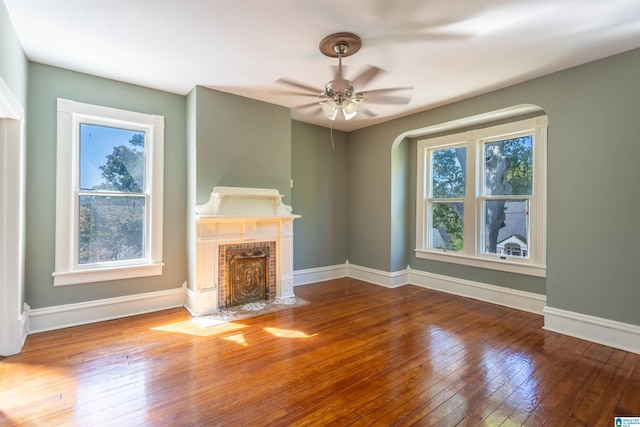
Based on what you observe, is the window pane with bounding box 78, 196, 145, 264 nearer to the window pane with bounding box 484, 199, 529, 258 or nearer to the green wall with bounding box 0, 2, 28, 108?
the green wall with bounding box 0, 2, 28, 108

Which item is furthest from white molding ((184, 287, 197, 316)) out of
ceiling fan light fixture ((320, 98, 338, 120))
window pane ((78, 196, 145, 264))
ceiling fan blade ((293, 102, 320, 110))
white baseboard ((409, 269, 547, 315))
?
white baseboard ((409, 269, 547, 315))

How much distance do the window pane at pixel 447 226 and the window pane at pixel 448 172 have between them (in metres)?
0.20

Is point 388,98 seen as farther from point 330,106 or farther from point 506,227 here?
point 506,227

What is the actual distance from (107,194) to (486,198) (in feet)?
15.8

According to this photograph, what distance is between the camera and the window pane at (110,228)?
3.29m

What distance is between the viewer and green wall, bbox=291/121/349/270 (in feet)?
16.4

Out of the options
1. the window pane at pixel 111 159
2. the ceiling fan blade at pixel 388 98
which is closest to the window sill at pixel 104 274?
the window pane at pixel 111 159

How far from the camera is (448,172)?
4.75m

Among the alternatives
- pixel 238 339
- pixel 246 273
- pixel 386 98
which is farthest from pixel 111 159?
pixel 386 98

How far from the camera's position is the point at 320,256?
5.27 meters

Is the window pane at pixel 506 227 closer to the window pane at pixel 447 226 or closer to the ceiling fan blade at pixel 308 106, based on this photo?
the window pane at pixel 447 226

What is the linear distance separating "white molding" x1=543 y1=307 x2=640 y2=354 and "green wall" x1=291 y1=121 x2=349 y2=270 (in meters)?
3.17

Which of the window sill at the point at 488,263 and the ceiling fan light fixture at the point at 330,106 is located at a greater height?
the ceiling fan light fixture at the point at 330,106

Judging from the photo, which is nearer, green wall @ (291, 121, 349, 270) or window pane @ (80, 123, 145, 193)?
window pane @ (80, 123, 145, 193)
